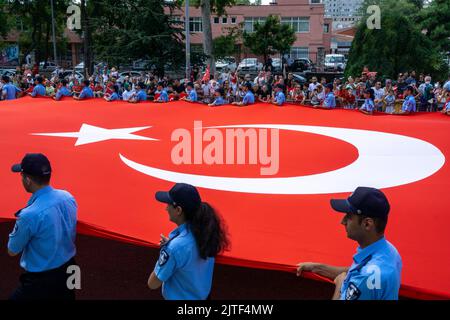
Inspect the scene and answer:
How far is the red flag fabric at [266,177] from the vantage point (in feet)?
13.1

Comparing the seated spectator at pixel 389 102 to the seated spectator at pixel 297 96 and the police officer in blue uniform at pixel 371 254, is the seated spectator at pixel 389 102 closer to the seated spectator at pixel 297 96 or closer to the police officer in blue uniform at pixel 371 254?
the seated spectator at pixel 297 96

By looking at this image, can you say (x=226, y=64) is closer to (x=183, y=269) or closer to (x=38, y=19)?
(x=38, y=19)

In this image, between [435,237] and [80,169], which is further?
[80,169]

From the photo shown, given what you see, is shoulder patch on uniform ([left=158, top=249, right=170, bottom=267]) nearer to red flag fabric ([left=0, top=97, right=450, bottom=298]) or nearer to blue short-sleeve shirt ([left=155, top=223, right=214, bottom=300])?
blue short-sleeve shirt ([left=155, top=223, right=214, bottom=300])

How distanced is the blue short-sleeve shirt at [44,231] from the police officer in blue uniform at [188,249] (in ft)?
3.31

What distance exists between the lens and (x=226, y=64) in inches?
1630

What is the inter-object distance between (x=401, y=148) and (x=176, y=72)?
20193mm

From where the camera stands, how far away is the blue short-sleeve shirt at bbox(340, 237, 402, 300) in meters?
2.60

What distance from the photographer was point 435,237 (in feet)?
13.3

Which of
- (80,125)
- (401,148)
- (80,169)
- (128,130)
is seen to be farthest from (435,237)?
(80,125)
